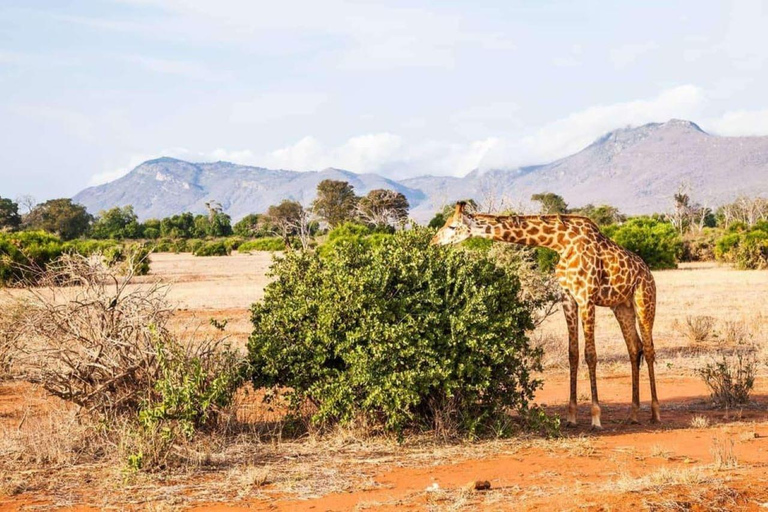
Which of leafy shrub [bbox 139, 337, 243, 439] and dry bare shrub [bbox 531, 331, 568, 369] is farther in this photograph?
dry bare shrub [bbox 531, 331, 568, 369]

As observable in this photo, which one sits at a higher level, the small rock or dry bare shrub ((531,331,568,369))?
the small rock

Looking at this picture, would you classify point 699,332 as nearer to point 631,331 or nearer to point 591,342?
point 631,331

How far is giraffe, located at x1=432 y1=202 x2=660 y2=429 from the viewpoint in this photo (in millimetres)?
10094

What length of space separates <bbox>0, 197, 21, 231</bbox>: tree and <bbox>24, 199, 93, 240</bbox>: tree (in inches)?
66.9

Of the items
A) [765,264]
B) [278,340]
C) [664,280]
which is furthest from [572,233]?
[765,264]

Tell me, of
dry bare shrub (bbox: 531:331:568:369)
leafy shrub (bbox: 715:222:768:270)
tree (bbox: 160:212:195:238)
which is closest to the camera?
dry bare shrub (bbox: 531:331:568:369)

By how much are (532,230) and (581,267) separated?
73 cm

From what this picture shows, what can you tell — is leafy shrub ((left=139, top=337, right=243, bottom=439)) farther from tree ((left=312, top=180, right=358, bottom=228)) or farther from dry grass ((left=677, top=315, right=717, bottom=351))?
tree ((left=312, top=180, right=358, bottom=228))

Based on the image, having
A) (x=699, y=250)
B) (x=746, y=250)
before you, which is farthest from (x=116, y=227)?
(x=746, y=250)

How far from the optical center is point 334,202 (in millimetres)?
97438

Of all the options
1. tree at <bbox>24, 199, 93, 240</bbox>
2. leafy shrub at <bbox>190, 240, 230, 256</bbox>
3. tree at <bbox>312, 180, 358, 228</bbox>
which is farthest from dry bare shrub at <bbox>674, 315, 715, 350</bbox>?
tree at <bbox>24, 199, 93, 240</bbox>

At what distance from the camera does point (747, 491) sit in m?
6.73

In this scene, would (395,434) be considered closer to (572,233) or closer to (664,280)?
(572,233)

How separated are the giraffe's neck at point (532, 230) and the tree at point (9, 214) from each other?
77.4 metres
